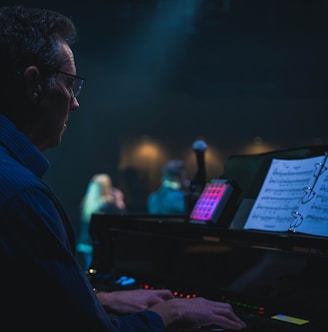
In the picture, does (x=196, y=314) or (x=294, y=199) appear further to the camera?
(x=294, y=199)

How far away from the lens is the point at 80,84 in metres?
1.24

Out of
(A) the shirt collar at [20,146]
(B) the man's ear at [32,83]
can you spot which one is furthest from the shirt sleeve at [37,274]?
(B) the man's ear at [32,83]

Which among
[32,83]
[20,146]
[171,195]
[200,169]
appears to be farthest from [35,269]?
[171,195]

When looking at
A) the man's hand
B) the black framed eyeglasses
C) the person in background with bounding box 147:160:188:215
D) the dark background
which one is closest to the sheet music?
the man's hand

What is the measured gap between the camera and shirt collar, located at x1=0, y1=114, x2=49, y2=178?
38.8 inches

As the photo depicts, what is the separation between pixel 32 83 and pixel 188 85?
673 cm

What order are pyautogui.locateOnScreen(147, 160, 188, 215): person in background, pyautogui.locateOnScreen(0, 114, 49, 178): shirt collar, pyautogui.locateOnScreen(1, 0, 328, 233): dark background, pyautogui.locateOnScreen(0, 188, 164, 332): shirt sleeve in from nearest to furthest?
pyautogui.locateOnScreen(0, 188, 164, 332): shirt sleeve → pyautogui.locateOnScreen(0, 114, 49, 178): shirt collar → pyautogui.locateOnScreen(147, 160, 188, 215): person in background → pyautogui.locateOnScreen(1, 0, 328, 233): dark background

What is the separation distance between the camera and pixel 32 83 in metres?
1.04

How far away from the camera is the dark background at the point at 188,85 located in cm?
662

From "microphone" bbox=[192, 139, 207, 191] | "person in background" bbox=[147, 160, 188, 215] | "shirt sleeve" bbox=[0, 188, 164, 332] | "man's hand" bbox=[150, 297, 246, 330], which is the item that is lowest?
"person in background" bbox=[147, 160, 188, 215]

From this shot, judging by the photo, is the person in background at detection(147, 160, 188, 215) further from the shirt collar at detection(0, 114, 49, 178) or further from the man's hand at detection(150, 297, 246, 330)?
the shirt collar at detection(0, 114, 49, 178)

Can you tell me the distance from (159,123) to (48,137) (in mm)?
6624

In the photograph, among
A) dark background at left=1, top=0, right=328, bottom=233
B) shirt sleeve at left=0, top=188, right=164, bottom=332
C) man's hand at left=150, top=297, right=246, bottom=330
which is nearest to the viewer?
shirt sleeve at left=0, top=188, right=164, bottom=332

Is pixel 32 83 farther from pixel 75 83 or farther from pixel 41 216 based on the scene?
pixel 41 216
